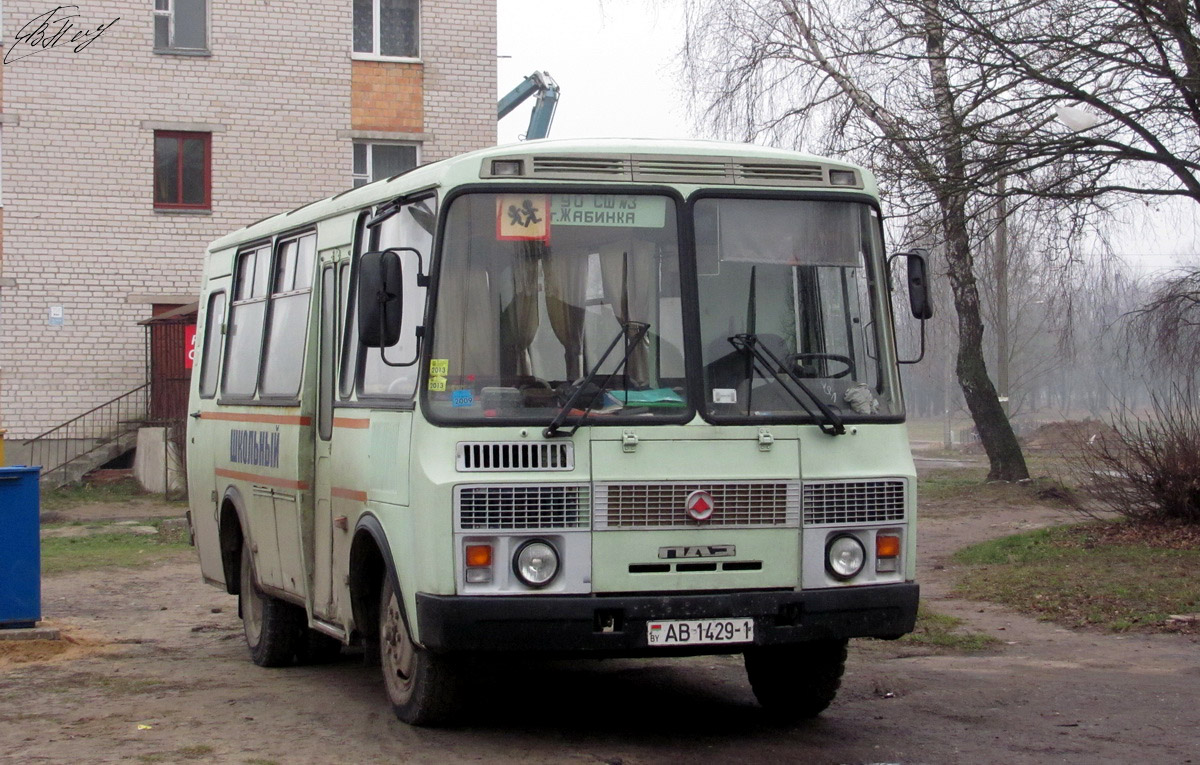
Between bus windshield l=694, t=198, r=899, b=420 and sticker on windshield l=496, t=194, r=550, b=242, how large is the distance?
738 millimetres

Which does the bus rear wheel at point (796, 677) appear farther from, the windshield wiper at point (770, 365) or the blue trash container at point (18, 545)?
the blue trash container at point (18, 545)

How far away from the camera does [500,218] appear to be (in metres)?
7.20

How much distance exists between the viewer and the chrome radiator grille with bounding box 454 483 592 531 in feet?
22.5

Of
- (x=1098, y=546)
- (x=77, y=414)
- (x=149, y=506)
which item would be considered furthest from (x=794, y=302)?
(x=77, y=414)

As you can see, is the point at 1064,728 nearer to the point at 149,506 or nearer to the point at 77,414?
the point at 149,506

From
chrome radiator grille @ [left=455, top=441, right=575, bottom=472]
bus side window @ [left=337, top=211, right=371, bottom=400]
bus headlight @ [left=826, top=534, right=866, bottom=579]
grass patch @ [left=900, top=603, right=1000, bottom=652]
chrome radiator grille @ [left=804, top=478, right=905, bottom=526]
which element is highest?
bus side window @ [left=337, top=211, right=371, bottom=400]

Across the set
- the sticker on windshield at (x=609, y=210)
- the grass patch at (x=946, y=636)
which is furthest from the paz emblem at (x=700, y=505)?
the grass patch at (x=946, y=636)

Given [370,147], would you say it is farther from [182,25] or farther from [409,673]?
[409,673]

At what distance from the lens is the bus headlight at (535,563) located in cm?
689

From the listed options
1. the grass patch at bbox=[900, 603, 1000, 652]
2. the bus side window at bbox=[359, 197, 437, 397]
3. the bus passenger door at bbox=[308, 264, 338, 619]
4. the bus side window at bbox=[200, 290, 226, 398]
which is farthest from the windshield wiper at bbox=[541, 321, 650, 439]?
the bus side window at bbox=[200, 290, 226, 398]

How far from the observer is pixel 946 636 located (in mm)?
11281

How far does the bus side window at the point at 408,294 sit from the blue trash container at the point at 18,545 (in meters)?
3.93

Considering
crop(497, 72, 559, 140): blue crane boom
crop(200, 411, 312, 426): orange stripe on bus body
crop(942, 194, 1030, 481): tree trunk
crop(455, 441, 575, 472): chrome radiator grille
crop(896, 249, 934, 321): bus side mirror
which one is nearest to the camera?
crop(455, 441, 575, 472): chrome radiator grille

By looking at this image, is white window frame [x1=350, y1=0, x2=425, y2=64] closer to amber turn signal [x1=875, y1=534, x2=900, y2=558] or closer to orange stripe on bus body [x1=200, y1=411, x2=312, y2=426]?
orange stripe on bus body [x1=200, y1=411, x2=312, y2=426]
